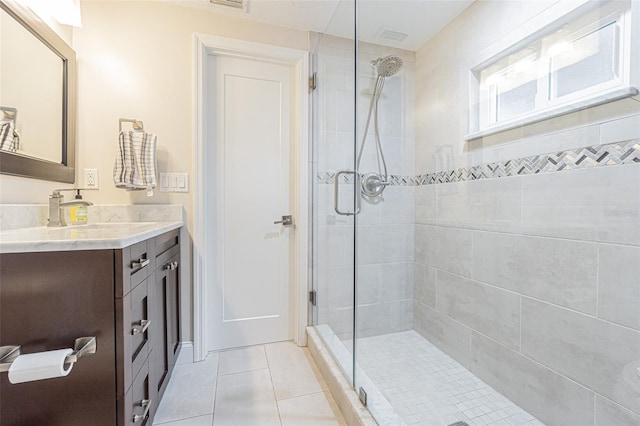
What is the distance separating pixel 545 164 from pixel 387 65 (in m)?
1.18

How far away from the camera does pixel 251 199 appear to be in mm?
1977

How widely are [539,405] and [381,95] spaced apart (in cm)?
192

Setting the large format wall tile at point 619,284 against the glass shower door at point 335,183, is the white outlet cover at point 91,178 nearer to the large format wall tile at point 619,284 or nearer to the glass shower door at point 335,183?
the glass shower door at point 335,183

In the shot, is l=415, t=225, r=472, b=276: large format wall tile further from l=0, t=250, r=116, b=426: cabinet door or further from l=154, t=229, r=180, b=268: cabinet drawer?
l=0, t=250, r=116, b=426: cabinet door

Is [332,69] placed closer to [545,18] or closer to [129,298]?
[545,18]

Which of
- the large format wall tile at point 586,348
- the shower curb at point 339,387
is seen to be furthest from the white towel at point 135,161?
the large format wall tile at point 586,348

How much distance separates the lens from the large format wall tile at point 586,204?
3.28ft

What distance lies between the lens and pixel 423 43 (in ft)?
6.42

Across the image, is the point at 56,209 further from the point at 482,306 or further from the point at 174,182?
the point at 482,306

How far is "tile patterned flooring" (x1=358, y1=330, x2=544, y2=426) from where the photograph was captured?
4.23ft

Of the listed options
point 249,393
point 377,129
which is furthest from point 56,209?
point 377,129

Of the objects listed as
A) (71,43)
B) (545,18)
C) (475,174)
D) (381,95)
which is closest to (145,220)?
(71,43)

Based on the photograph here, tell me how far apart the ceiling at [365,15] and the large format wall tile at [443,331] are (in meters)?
1.90

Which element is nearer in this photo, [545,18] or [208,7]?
[545,18]
